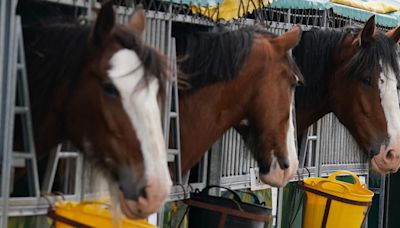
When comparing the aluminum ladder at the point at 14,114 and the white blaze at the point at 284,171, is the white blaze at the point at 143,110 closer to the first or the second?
the aluminum ladder at the point at 14,114

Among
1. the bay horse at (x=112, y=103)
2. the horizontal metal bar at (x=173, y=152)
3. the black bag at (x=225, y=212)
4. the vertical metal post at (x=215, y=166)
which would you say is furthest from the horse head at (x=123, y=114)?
the vertical metal post at (x=215, y=166)

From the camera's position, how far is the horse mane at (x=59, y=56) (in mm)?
4070

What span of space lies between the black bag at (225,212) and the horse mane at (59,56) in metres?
1.57

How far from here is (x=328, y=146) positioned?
8000 millimetres

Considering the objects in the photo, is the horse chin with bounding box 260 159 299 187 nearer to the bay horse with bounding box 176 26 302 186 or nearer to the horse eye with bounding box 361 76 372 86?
the bay horse with bounding box 176 26 302 186

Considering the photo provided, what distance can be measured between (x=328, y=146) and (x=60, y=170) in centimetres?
364

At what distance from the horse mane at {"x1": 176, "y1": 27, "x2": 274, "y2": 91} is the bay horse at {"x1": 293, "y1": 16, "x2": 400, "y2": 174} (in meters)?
1.37

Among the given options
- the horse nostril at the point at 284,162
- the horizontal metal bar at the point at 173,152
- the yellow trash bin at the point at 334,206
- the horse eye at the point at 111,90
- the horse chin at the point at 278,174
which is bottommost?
the yellow trash bin at the point at 334,206

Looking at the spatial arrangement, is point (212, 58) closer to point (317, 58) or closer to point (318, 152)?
point (317, 58)

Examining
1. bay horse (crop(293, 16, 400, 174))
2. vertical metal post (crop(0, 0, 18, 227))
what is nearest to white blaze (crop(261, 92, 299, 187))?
bay horse (crop(293, 16, 400, 174))

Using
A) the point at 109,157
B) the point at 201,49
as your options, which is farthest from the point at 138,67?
the point at 201,49

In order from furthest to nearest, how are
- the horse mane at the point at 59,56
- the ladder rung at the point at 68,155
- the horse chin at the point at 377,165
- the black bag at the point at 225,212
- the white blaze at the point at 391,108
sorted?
the horse chin at the point at 377,165
the white blaze at the point at 391,108
the black bag at the point at 225,212
the ladder rung at the point at 68,155
the horse mane at the point at 59,56

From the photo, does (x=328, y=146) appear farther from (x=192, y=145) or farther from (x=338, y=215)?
(x=192, y=145)

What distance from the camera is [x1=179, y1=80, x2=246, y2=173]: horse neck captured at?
17.7 feet
